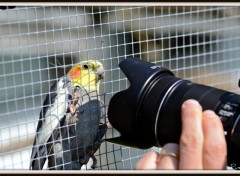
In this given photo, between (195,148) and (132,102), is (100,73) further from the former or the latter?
(195,148)

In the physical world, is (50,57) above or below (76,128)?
above

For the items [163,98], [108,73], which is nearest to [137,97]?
[163,98]

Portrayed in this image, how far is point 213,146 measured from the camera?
53cm

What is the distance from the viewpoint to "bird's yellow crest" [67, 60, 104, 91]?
943 mm

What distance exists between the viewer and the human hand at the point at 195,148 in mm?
532

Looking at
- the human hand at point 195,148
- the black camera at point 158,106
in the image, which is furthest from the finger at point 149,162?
the black camera at point 158,106

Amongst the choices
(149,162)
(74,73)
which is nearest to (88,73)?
(74,73)

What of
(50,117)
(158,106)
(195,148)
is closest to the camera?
(195,148)

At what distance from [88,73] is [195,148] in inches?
17.4

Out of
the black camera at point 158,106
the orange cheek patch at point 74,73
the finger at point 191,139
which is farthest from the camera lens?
the orange cheek patch at point 74,73

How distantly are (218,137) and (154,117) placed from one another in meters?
0.16

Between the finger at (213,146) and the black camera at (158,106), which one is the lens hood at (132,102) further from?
the finger at (213,146)

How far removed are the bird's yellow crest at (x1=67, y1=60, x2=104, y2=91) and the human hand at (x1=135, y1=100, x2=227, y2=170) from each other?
389 millimetres

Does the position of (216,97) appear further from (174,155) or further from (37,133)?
(37,133)
